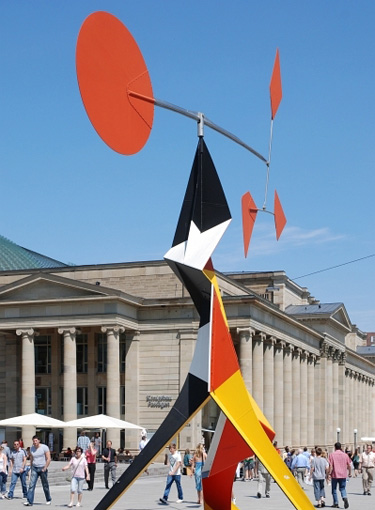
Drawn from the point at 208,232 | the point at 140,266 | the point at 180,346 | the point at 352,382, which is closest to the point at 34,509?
the point at 208,232

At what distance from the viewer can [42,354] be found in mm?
70625

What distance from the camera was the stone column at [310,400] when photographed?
8500cm

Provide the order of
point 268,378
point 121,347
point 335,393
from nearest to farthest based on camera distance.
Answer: point 121,347 → point 268,378 → point 335,393

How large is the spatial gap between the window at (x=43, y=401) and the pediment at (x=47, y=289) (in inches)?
285

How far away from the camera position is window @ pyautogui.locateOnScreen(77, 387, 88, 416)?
69.2 meters

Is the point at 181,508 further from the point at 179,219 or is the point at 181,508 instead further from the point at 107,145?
the point at 107,145

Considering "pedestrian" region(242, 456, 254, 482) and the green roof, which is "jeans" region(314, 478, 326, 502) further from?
the green roof

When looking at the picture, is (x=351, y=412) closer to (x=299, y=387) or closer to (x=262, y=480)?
(x=299, y=387)

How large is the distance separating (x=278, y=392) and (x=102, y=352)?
A: 13399 mm

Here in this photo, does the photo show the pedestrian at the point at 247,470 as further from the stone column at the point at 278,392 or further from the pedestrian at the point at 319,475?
the stone column at the point at 278,392

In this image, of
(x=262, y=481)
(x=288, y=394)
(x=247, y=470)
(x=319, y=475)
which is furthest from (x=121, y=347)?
(x=319, y=475)

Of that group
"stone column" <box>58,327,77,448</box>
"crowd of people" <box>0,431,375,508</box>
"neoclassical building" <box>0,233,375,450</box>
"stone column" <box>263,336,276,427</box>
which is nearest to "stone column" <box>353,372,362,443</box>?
"neoclassical building" <box>0,233,375,450</box>

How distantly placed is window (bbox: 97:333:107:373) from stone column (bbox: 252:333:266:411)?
389 inches

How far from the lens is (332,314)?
90688mm
